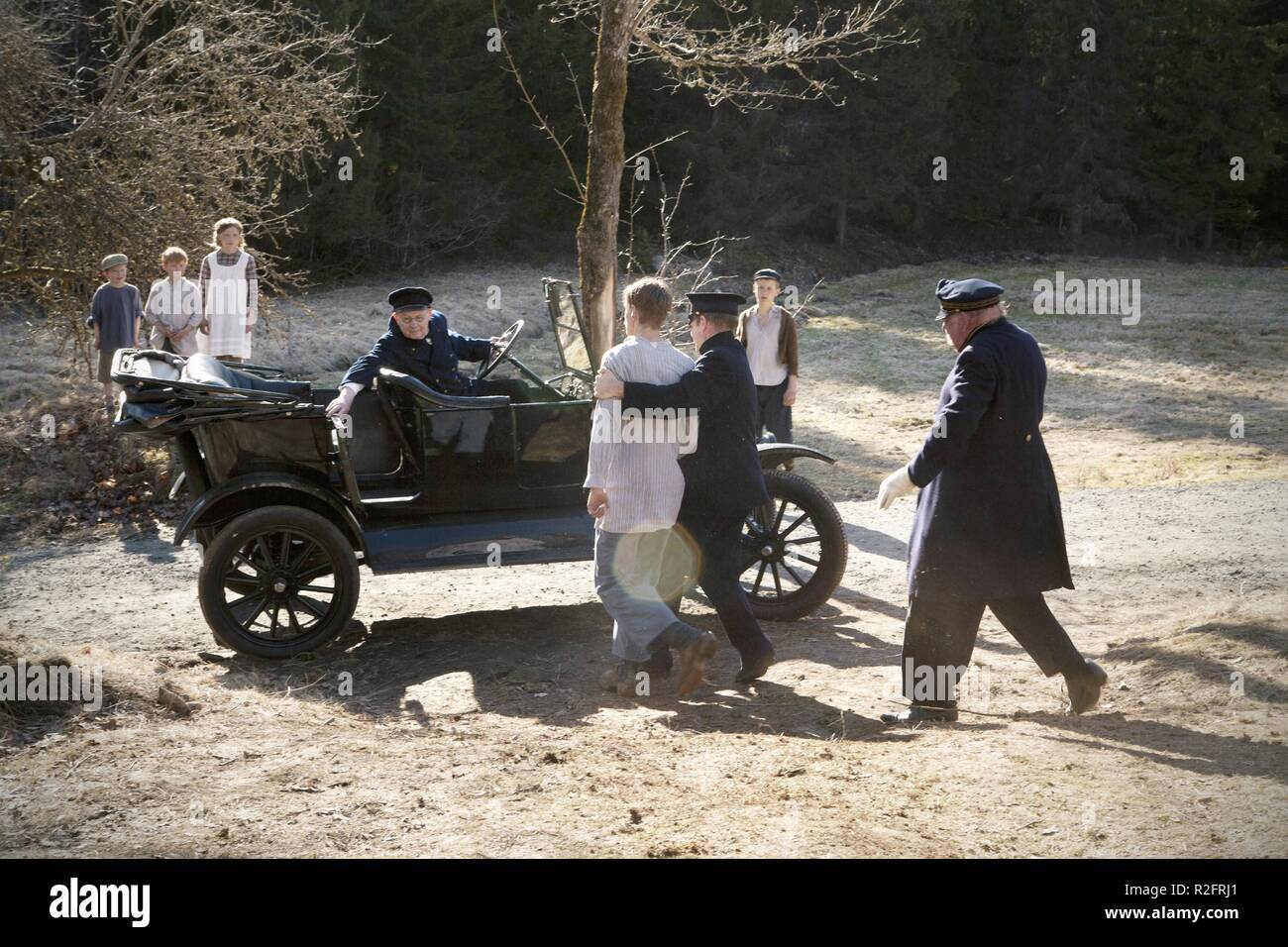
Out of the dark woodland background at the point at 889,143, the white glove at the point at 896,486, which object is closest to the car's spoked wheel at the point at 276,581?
the white glove at the point at 896,486

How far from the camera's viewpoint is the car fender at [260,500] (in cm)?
695

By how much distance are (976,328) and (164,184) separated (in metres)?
9.27

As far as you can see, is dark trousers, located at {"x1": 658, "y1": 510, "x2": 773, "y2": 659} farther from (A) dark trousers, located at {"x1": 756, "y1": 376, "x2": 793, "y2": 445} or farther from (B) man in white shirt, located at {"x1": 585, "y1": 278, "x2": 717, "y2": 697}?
(A) dark trousers, located at {"x1": 756, "y1": 376, "x2": 793, "y2": 445}

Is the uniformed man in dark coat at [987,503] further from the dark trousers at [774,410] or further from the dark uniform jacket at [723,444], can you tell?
the dark trousers at [774,410]

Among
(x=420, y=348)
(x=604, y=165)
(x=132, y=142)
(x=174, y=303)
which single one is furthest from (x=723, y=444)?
(x=132, y=142)

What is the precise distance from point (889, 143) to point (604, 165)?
2417cm

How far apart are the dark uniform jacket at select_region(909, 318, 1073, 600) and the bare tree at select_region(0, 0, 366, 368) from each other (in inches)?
354

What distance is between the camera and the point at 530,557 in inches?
287

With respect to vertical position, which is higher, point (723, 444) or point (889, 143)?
point (889, 143)

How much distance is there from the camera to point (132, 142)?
1237 cm

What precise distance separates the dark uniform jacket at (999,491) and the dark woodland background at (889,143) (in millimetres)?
19065

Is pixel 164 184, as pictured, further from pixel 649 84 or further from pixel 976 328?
pixel 649 84

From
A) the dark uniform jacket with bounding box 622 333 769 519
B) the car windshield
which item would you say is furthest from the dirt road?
the car windshield

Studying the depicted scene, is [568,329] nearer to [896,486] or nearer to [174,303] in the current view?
[896,486]
